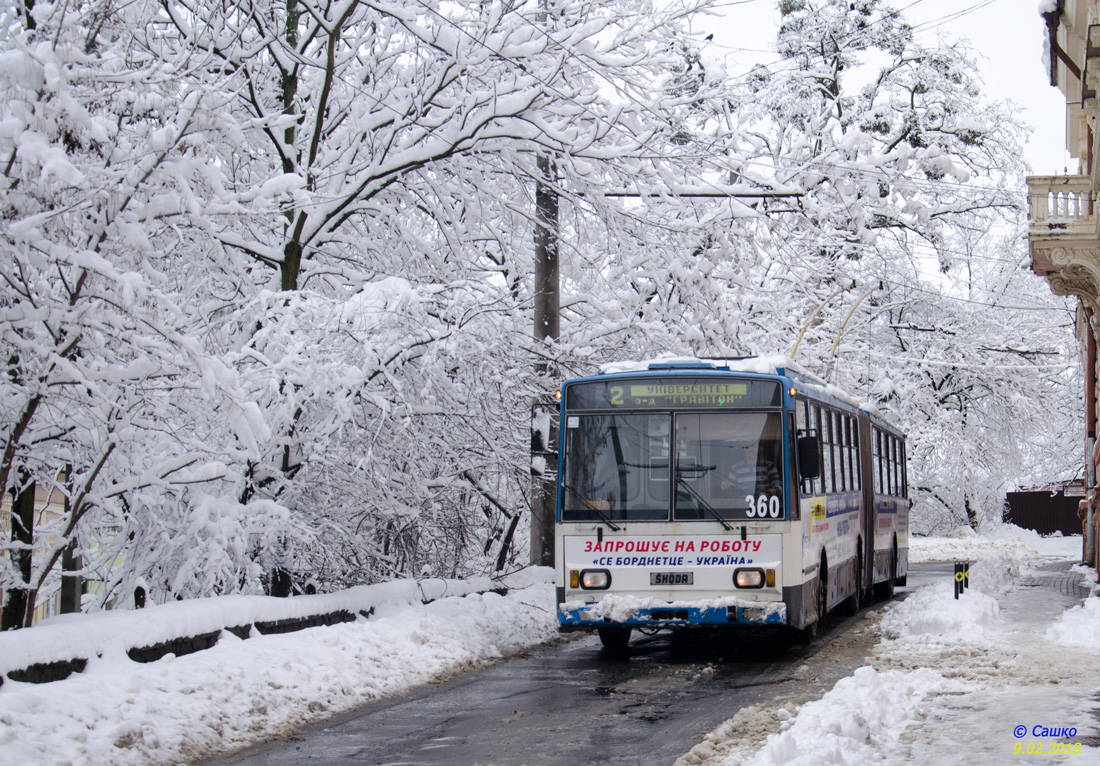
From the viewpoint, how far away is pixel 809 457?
12.9m

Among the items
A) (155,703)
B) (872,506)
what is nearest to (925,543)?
(872,506)

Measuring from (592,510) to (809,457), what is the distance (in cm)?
226

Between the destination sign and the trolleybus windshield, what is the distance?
10cm

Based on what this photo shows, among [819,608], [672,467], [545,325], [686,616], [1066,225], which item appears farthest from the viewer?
[1066,225]

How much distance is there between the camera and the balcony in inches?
830

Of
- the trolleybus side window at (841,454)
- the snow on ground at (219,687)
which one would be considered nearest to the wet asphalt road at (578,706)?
the snow on ground at (219,687)

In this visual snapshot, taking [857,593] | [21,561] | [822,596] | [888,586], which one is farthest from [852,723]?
[888,586]

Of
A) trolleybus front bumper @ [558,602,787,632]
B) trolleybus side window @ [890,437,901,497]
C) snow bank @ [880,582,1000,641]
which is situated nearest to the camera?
trolleybus front bumper @ [558,602,787,632]

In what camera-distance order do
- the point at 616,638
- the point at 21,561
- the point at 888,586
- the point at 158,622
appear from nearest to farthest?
the point at 158,622 → the point at 21,561 → the point at 616,638 → the point at 888,586

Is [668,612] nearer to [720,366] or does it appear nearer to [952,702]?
[720,366]

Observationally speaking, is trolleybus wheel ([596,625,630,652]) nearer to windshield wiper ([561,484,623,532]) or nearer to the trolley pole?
windshield wiper ([561,484,623,532])

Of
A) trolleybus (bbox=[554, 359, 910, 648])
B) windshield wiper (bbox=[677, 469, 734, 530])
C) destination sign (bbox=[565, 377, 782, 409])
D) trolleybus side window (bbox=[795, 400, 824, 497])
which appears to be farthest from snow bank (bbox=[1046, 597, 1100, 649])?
destination sign (bbox=[565, 377, 782, 409])

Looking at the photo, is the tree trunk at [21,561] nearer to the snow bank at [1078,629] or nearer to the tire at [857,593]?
the snow bank at [1078,629]

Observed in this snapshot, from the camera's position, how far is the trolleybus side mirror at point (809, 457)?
42.3 feet
